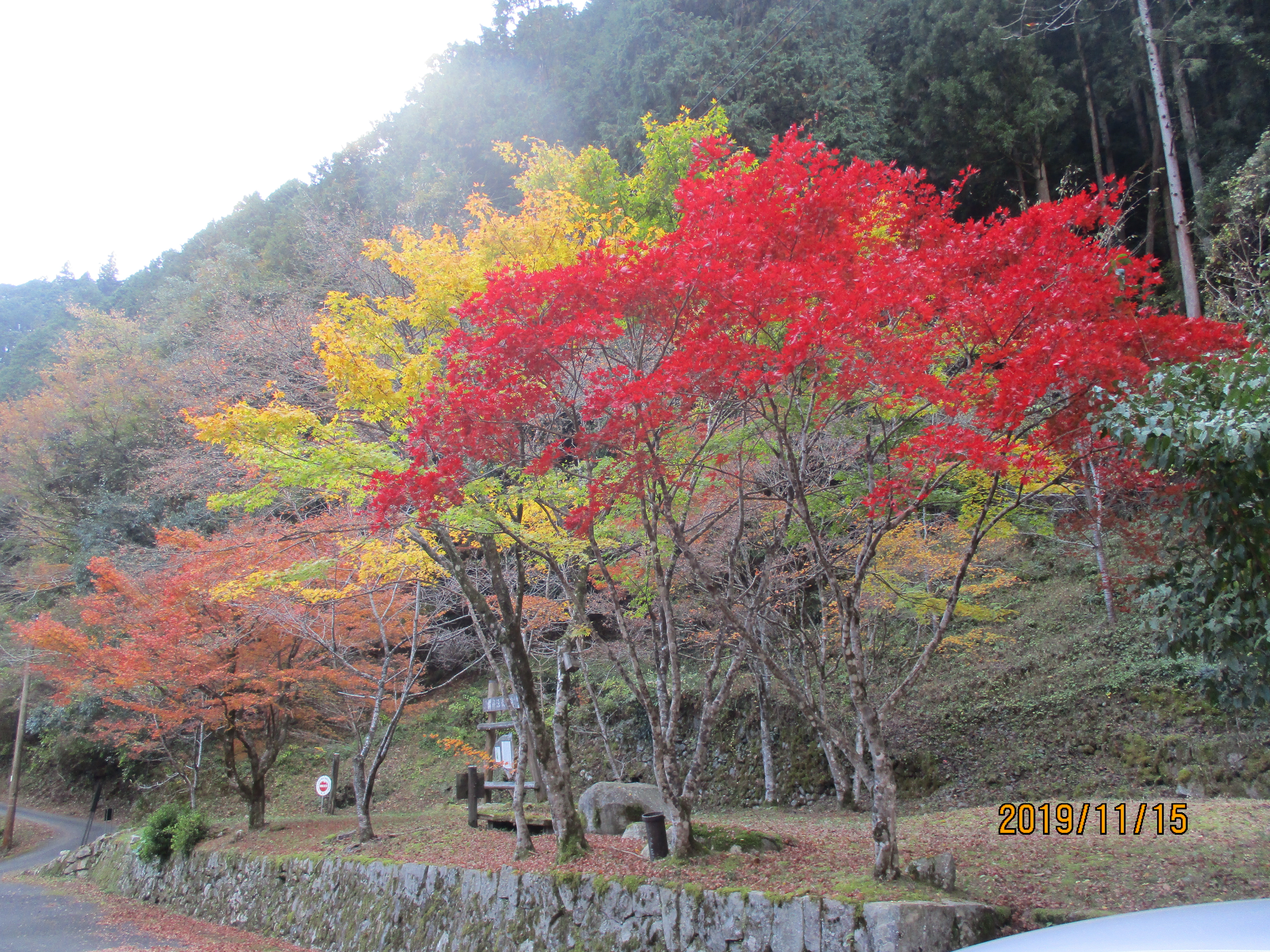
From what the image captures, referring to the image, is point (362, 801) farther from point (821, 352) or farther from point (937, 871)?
point (821, 352)

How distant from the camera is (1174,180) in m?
11.7

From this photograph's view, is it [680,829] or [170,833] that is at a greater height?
[680,829]

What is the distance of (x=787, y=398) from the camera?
21.9ft

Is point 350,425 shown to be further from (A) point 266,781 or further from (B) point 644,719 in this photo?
(A) point 266,781

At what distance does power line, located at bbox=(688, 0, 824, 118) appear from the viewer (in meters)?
17.6

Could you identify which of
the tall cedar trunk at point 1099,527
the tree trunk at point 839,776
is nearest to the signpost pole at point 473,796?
the tree trunk at point 839,776

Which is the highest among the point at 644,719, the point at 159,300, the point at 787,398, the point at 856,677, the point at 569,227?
the point at 159,300

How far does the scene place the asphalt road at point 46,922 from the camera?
32.7 feet

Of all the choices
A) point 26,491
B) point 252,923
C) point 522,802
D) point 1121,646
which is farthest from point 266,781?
point 1121,646

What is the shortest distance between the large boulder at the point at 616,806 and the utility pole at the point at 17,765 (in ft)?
53.8

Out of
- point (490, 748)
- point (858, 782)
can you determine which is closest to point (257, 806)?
point (490, 748)

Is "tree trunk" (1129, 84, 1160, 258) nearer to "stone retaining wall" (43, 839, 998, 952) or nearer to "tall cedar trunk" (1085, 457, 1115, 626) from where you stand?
"tall cedar trunk" (1085, 457, 1115, 626)

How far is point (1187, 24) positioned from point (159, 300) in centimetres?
3521
